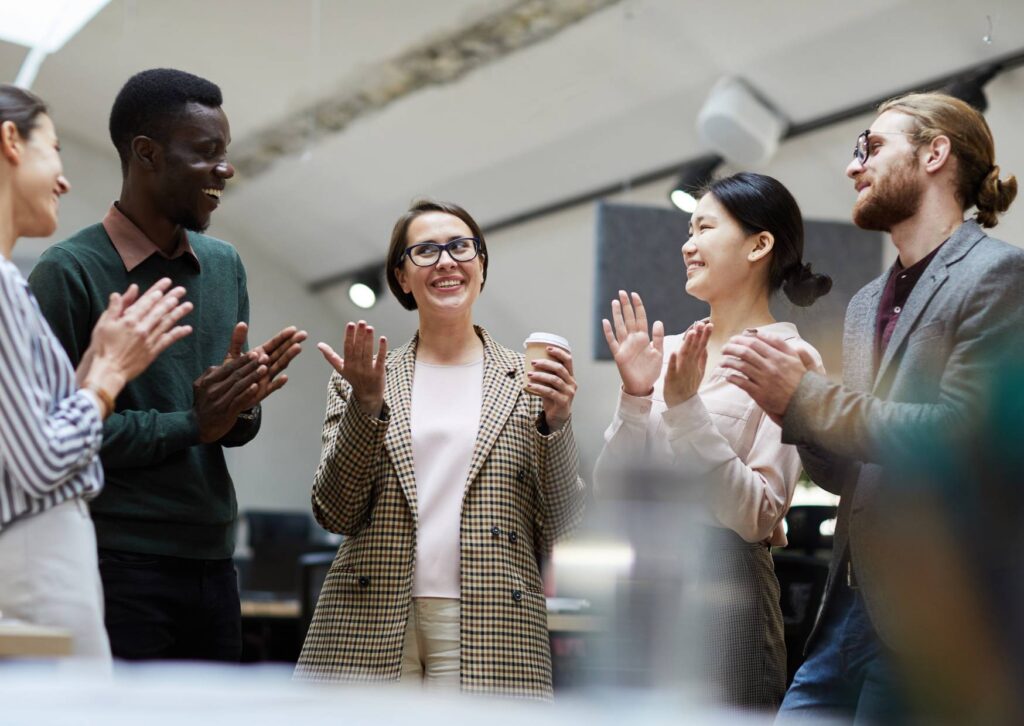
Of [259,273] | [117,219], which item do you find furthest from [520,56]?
[117,219]

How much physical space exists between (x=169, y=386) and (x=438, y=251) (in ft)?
2.02

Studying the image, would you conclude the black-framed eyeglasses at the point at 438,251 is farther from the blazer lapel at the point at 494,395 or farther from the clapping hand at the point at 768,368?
the clapping hand at the point at 768,368

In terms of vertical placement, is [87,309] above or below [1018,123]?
below

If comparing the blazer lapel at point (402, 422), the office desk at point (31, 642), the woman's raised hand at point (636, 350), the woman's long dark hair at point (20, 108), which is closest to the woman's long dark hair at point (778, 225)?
the woman's raised hand at point (636, 350)

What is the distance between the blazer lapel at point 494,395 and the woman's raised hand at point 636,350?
0.27 meters

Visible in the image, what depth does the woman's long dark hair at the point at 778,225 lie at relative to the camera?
Answer: 2.47 meters

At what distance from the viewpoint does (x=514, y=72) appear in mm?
7848

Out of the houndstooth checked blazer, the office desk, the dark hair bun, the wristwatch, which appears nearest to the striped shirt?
the office desk

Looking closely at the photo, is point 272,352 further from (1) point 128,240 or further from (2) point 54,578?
(2) point 54,578

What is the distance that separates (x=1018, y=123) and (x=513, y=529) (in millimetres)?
3335

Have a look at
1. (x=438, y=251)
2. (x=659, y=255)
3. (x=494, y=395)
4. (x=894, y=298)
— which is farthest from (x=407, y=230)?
(x=659, y=255)

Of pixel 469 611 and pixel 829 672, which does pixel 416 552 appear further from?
pixel 829 672

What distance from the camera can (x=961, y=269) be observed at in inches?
81.4

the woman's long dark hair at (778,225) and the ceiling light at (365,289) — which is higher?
the ceiling light at (365,289)
